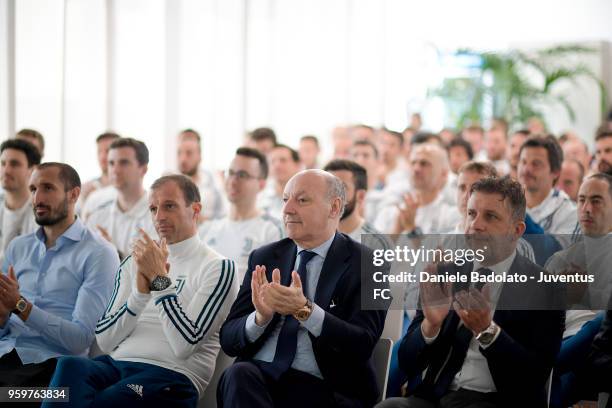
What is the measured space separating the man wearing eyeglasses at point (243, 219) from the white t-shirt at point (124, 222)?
40 centimetres

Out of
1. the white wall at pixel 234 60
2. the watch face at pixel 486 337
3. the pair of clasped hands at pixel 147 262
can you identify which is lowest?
the watch face at pixel 486 337

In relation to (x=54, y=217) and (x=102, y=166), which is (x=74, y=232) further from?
(x=102, y=166)

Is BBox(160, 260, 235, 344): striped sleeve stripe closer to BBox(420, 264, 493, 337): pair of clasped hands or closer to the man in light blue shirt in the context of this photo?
the man in light blue shirt

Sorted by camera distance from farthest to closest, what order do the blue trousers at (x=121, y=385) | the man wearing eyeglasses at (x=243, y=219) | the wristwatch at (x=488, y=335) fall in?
the man wearing eyeglasses at (x=243, y=219) < the blue trousers at (x=121, y=385) < the wristwatch at (x=488, y=335)

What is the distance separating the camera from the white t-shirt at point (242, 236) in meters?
5.02

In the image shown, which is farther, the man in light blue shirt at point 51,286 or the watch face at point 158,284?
the man in light blue shirt at point 51,286

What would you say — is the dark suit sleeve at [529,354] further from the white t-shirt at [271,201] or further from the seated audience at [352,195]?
the white t-shirt at [271,201]

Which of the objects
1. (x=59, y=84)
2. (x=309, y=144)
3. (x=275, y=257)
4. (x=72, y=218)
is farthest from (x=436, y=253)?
(x=309, y=144)

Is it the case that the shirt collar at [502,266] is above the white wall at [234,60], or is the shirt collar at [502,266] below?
below

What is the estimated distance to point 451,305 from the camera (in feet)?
9.48

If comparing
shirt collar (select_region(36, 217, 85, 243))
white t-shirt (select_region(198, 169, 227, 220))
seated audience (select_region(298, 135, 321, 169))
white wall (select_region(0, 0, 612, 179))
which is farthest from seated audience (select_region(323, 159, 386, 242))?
seated audience (select_region(298, 135, 321, 169))

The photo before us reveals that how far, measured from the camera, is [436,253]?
300 centimetres

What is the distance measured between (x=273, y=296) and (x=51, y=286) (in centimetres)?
127

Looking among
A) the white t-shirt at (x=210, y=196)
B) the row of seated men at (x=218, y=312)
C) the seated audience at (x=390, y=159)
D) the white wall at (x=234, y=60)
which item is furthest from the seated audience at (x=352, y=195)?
the seated audience at (x=390, y=159)
